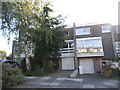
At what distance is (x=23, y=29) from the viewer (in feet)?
30.4

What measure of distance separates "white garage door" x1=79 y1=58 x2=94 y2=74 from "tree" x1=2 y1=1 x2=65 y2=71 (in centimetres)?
431

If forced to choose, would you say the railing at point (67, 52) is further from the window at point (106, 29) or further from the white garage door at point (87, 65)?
the window at point (106, 29)

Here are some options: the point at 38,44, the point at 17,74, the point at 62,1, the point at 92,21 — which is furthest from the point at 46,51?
the point at 92,21

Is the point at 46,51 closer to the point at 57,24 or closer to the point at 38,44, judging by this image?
the point at 38,44

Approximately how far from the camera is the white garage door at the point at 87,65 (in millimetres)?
13805

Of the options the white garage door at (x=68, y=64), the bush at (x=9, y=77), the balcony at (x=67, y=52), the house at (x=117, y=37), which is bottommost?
the white garage door at (x=68, y=64)

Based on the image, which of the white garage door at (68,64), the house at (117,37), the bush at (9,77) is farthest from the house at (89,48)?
the bush at (9,77)

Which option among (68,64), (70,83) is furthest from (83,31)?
(70,83)

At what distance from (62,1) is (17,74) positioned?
6.83 meters

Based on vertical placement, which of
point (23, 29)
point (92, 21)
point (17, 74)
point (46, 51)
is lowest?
point (17, 74)

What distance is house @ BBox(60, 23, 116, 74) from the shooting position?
13844mm

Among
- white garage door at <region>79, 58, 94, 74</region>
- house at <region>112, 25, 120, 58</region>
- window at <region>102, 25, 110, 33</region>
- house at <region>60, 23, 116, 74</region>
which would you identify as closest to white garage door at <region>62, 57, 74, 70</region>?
house at <region>60, 23, 116, 74</region>

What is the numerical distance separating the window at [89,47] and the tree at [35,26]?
3.45 m

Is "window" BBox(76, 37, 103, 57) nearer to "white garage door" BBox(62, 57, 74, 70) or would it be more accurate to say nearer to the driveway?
"white garage door" BBox(62, 57, 74, 70)
